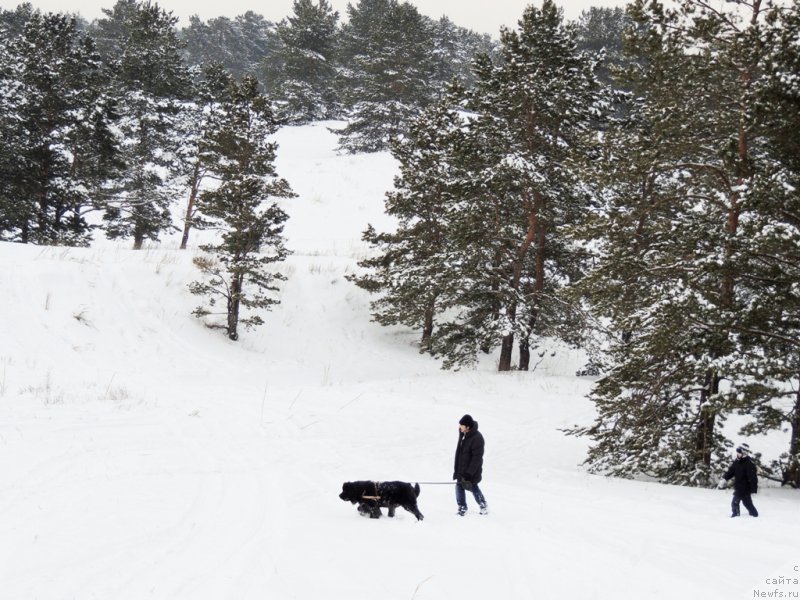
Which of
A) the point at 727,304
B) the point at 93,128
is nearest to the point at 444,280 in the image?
the point at 727,304

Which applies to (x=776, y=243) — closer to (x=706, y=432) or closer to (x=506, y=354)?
(x=706, y=432)

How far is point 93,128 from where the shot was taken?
23734mm

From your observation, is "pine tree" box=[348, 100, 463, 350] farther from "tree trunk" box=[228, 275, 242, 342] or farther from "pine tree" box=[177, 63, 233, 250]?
"pine tree" box=[177, 63, 233, 250]

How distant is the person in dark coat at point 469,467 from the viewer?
8.54 metres

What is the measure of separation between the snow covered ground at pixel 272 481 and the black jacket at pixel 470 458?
595 millimetres

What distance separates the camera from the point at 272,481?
30.5 feet

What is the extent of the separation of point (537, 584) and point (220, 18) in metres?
105

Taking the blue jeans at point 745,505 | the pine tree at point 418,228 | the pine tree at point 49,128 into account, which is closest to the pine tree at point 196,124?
the pine tree at point 49,128

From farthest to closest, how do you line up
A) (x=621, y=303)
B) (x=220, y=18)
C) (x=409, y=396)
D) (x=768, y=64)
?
(x=220, y=18)
(x=409, y=396)
(x=621, y=303)
(x=768, y=64)

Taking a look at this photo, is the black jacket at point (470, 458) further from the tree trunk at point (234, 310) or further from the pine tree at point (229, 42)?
the pine tree at point (229, 42)

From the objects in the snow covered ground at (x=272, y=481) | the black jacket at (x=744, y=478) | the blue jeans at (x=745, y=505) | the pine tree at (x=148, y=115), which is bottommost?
the snow covered ground at (x=272, y=481)

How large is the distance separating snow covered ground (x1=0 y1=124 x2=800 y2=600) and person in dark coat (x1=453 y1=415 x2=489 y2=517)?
26 centimetres

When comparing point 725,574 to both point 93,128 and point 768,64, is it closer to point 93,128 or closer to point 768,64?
point 768,64

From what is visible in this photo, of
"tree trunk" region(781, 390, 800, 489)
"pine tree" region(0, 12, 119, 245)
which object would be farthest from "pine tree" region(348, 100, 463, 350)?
"pine tree" region(0, 12, 119, 245)
